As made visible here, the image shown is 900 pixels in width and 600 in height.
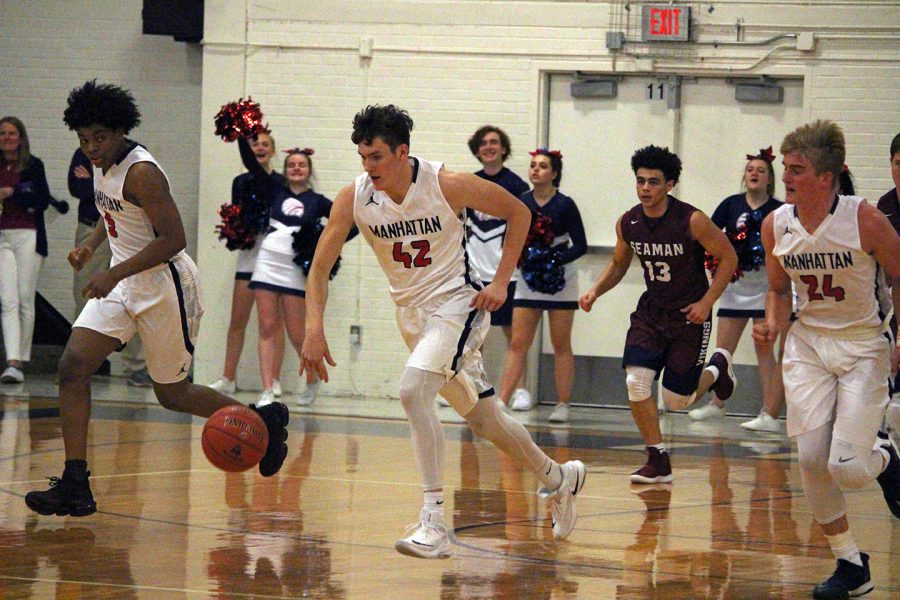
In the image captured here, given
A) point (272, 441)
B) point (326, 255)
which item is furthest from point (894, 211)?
point (272, 441)

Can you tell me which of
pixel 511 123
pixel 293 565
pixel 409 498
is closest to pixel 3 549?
pixel 293 565

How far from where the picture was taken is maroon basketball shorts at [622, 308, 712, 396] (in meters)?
8.04

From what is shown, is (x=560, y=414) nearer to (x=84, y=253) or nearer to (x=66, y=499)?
(x=84, y=253)

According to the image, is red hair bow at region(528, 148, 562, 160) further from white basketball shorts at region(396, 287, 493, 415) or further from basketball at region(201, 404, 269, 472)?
white basketball shorts at region(396, 287, 493, 415)

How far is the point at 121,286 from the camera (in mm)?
6527

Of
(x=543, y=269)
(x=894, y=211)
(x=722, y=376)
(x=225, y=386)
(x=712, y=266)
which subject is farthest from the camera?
(x=225, y=386)

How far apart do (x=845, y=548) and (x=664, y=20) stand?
741cm

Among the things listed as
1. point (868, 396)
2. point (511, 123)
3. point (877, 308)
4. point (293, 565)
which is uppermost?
point (511, 123)

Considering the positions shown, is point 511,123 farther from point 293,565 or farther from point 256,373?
point 293,565

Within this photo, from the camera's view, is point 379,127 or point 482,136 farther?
point 482,136

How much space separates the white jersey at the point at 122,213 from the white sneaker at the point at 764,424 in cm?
581

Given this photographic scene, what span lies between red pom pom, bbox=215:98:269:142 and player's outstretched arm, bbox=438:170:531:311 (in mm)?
5706

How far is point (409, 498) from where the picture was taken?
285 inches

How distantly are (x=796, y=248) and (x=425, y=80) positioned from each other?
734 centimetres
